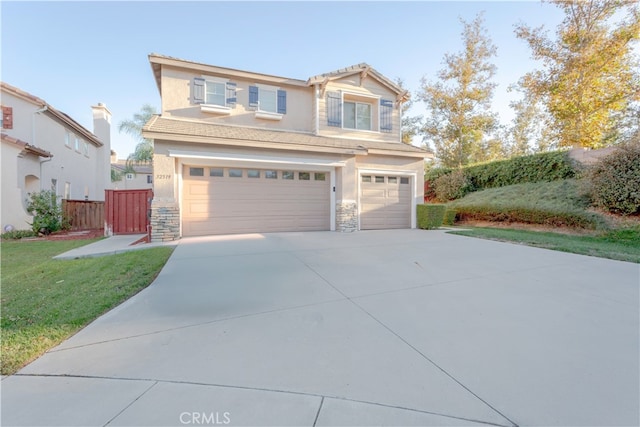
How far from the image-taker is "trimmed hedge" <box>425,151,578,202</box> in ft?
36.3

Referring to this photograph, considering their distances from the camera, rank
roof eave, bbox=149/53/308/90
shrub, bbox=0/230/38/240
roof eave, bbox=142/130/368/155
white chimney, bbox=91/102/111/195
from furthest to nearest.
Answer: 1. white chimney, bbox=91/102/111/195
2. shrub, bbox=0/230/38/240
3. roof eave, bbox=149/53/308/90
4. roof eave, bbox=142/130/368/155

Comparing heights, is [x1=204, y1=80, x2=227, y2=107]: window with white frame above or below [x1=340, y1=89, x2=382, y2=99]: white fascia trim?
below

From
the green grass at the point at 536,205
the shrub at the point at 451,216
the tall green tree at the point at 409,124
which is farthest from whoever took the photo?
the tall green tree at the point at 409,124

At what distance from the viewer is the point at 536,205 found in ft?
33.4

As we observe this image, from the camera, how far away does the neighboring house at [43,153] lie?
9.90 metres

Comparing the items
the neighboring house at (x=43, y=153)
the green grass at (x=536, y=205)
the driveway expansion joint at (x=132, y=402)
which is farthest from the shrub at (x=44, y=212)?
the green grass at (x=536, y=205)

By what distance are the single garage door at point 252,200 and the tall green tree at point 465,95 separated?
1239cm

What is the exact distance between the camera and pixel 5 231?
375 inches

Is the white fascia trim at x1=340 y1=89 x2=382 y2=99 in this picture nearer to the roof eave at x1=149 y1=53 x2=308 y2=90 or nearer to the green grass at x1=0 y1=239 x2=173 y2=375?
the roof eave at x1=149 y1=53 x2=308 y2=90

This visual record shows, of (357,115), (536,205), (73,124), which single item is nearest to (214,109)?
(357,115)

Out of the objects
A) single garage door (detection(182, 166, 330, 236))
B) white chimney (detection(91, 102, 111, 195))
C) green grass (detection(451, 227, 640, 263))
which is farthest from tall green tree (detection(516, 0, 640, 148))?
white chimney (detection(91, 102, 111, 195))

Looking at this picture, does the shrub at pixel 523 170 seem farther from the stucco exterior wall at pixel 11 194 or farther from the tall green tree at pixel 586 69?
the stucco exterior wall at pixel 11 194

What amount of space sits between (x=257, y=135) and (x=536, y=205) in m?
10.9

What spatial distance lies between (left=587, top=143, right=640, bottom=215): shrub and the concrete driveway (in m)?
6.39
